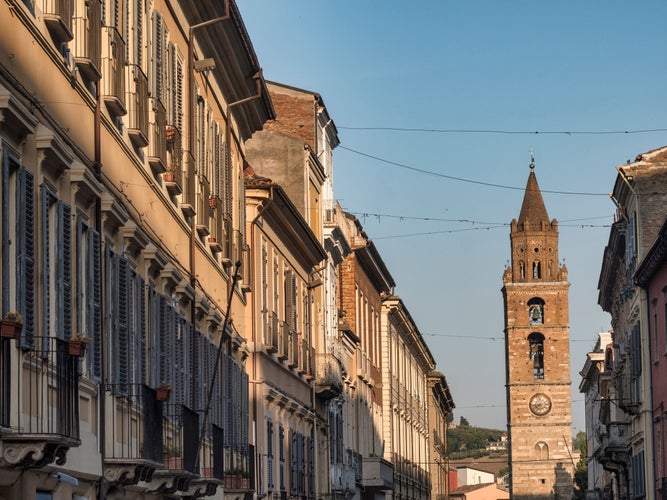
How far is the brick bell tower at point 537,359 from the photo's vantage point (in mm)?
126438

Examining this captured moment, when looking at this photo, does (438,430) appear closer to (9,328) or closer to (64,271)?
(64,271)

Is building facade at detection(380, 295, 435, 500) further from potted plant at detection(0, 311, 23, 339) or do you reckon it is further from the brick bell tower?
potted plant at detection(0, 311, 23, 339)

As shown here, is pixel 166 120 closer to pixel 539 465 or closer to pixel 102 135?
pixel 102 135

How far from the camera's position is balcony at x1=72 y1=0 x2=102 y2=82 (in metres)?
14.7

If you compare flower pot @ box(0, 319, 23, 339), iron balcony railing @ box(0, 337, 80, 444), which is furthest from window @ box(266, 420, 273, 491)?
flower pot @ box(0, 319, 23, 339)

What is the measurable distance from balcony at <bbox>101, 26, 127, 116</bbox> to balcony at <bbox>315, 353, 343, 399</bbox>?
77.5ft

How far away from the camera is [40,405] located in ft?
40.9

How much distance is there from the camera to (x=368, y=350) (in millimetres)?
56156

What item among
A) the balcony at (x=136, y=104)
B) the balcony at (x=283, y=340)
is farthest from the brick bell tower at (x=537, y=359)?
the balcony at (x=136, y=104)

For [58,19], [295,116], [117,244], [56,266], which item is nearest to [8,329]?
[56,266]

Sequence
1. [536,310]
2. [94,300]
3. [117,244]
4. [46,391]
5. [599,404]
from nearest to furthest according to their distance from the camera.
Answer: [46,391], [94,300], [117,244], [599,404], [536,310]

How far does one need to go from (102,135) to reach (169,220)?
475 centimetres

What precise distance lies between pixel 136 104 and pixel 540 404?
114523mm

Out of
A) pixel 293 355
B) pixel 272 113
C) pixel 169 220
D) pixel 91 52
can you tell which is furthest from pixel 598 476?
pixel 91 52
